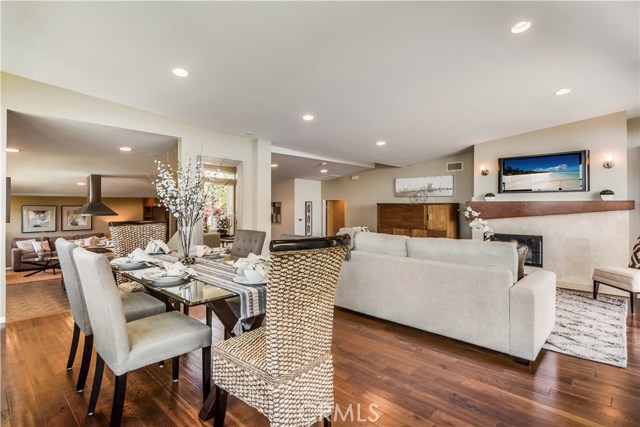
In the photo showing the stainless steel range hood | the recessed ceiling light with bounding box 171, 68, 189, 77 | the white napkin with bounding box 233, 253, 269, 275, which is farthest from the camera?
the stainless steel range hood

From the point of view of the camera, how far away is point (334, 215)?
10812 millimetres

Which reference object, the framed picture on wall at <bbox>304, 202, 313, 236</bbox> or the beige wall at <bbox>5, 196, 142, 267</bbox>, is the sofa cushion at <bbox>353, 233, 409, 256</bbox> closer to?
the framed picture on wall at <bbox>304, 202, 313, 236</bbox>

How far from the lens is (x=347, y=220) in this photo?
390 inches

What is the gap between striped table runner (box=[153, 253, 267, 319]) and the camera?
66.3 inches

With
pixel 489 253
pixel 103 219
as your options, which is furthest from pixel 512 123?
pixel 103 219

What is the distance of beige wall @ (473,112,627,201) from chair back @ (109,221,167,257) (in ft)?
19.4

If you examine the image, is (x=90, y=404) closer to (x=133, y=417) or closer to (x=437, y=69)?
(x=133, y=417)

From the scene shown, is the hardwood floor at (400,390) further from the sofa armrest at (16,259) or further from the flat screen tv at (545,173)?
the sofa armrest at (16,259)

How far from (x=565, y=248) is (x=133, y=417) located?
617cm

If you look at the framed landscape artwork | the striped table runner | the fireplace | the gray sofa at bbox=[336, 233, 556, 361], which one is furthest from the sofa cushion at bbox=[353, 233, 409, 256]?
the framed landscape artwork

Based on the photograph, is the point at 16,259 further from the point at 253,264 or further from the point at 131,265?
the point at 253,264

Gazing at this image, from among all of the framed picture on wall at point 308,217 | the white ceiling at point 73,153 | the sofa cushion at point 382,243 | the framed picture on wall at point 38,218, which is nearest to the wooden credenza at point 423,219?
the framed picture on wall at point 308,217

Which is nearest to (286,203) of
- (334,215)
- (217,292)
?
(334,215)

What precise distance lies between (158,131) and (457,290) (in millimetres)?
4538
